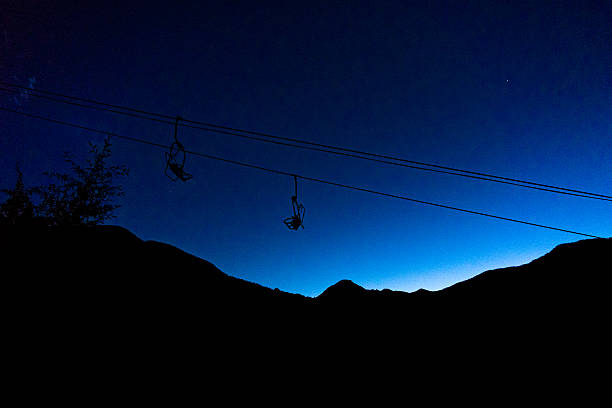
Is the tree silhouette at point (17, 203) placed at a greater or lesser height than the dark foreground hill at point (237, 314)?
greater

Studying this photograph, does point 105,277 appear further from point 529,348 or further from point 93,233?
point 529,348

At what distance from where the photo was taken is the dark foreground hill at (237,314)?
5094 millimetres

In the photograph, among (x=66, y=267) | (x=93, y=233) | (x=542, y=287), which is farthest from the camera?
(x=542, y=287)

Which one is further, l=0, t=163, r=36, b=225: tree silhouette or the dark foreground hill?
l=0, t=163, r=36, b=225: tree silhouette

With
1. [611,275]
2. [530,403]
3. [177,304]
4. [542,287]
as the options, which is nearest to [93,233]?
[177,304]

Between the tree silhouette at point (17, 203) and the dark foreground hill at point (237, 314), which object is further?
the tree silhouette at point (17, 203)

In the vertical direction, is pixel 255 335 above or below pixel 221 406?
above

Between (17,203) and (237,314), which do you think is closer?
(237,314)

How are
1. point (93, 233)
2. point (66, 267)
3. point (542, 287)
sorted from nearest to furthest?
1. point (66, 267)
2. point (93, 233)
3. point (542, 287)

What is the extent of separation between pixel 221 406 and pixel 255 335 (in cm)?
244

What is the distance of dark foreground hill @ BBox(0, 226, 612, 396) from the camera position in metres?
5.09

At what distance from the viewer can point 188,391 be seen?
5055 millimetres

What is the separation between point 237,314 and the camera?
7.84m

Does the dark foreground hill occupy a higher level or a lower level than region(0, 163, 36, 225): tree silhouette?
lower
